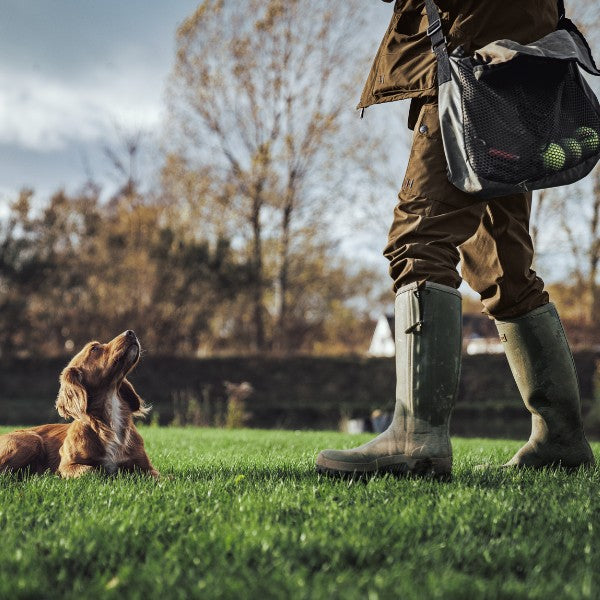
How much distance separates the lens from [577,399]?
3137 millimetres

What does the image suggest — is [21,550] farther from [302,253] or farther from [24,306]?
[302,253]

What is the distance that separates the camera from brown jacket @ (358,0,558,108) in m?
2.76

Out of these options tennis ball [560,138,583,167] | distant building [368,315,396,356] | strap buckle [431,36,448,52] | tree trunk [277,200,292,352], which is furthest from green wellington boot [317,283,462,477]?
distant building [368,315,396,356]

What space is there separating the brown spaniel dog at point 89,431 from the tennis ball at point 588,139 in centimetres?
198

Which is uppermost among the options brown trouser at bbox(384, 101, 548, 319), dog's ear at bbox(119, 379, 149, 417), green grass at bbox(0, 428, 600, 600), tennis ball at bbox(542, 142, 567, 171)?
tennis ball at bbox(542, 142, 567, 171)

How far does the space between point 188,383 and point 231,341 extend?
6.32 meters

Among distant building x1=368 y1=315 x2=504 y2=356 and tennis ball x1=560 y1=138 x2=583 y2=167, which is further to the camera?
distant building x1=368 y1=315 x2=504 y2=356

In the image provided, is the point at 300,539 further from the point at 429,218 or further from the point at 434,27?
the point at 434,27

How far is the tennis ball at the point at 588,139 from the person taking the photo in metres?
2.75

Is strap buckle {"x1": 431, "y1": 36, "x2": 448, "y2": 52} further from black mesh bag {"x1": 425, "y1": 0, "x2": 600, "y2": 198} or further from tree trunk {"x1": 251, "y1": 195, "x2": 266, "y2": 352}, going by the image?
tree trunk {"x1": 251, "y1": 195, "x2": 266, "y2": 352}

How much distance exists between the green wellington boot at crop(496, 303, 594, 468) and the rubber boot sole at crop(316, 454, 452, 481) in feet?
2.41

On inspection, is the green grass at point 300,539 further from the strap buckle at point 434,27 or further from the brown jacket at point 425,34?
the strap buckle at point 434,27

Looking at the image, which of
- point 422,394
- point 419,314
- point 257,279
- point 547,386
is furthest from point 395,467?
point 257,279

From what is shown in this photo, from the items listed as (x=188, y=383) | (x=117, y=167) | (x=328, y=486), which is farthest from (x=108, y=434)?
(x=117, y=167)
